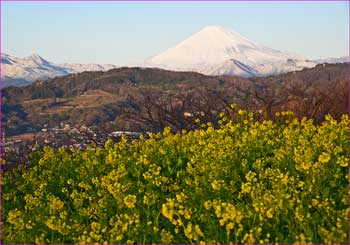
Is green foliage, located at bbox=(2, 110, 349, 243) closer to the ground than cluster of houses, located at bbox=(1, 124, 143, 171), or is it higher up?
higher up

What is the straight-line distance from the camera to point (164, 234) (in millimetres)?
5723

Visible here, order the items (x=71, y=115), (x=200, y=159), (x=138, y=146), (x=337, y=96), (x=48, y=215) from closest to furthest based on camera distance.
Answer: (x=48, y=215) → (x=200, y=159) → (x=138, y=146) → (x=337, y=96) → (x=71, y=115)

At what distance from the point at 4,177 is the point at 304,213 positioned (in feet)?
16.9

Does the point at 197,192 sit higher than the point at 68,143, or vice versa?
the point at 197,192

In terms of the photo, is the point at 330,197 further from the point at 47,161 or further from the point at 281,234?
the point at 47,161

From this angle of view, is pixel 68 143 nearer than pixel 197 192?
No

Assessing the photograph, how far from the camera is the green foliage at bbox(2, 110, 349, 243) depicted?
584 cm

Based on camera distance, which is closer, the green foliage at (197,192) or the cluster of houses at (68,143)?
the green foliage at (197,192)

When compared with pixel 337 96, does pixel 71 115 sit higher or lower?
lower

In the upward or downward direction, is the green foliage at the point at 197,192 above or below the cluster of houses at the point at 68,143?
above

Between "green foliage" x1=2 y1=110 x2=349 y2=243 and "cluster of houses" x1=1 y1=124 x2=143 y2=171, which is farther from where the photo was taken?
"cluster of houses" x1=1 y1=124 x2=143 y2=171

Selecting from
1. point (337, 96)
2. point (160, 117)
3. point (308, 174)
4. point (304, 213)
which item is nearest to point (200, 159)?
point (308, 174)

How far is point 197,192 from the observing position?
6875mm

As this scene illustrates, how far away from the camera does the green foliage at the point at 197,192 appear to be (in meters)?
5.84
